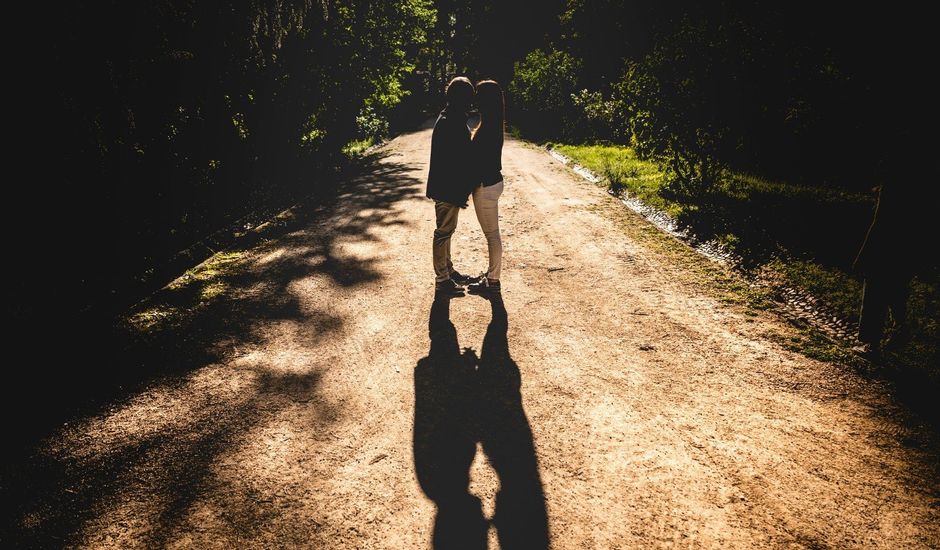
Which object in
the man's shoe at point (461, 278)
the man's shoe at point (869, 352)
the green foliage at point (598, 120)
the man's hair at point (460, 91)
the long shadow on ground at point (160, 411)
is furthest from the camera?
the green foliage at point (598, 120)

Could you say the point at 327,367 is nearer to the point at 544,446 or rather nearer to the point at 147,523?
the point at 147,523

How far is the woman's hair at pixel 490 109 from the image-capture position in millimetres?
4820

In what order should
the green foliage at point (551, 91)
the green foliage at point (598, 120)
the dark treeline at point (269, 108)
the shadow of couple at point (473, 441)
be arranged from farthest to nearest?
the green foliage at point (551, 91) → the green foliage at point (598, 120) → the dark treeline at point (269, 108) → the shadow of couple at point (473, 441)

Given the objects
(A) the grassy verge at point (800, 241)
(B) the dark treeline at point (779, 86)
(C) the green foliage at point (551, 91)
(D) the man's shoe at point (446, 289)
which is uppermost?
(C) the green foliage at point (551, 91)

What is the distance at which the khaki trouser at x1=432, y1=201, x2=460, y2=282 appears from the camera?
16.6ft

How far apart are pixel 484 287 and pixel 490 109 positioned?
6.82 ft

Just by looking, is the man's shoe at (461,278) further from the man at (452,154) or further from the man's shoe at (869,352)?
the man's shoe at (869,352)

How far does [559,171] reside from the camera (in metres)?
13.0

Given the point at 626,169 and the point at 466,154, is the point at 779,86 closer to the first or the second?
the point at 626,169

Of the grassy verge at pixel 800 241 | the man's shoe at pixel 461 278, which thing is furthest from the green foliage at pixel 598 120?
the man's shoe at pixel 461 278

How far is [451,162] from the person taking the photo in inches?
189

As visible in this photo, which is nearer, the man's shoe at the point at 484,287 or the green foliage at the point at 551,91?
the man's shoe at the point at 484,287

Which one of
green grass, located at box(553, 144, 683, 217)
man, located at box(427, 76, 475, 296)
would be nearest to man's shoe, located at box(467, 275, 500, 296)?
man, located at box(427, 76, 475, 296)

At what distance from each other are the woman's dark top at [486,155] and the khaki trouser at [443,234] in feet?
1.46
